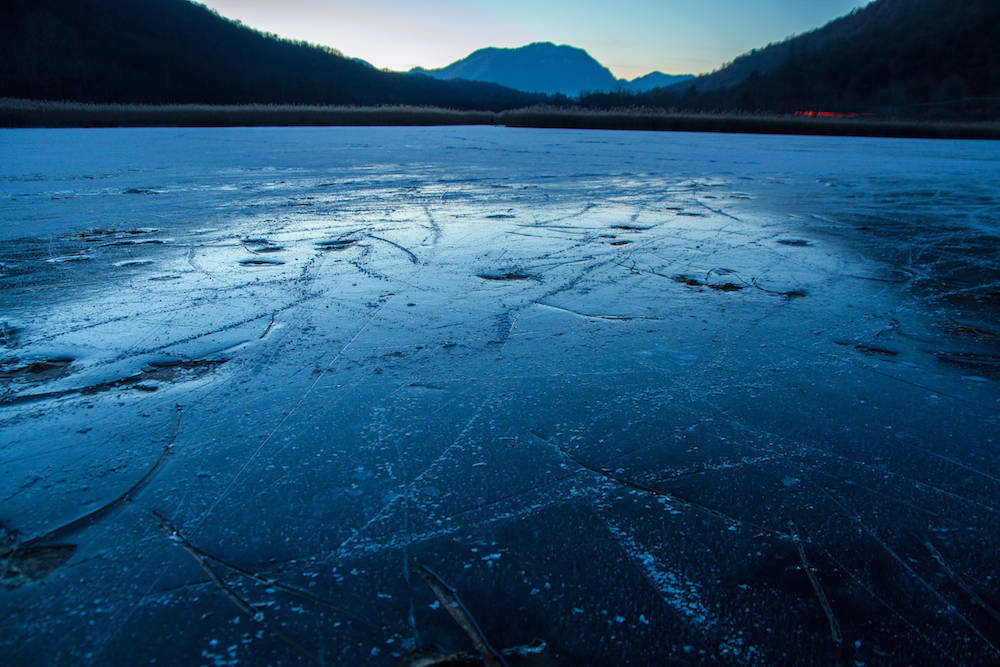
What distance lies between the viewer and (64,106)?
1611cm

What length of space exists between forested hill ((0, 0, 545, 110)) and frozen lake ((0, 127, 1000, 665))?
53.7 metres

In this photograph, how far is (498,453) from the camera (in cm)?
124

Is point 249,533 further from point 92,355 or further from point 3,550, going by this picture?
point 92,355

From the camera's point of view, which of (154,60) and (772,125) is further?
(154,60)

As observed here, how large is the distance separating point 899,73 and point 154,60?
256 ft

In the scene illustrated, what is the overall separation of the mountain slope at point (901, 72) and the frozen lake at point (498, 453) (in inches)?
1768

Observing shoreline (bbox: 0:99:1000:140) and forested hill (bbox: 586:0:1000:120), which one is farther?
forested hill (bbox: 586:0:1000:120)

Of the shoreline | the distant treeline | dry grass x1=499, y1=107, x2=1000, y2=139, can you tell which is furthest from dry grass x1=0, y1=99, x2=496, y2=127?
the distant treeline

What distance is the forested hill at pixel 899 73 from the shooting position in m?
41.5

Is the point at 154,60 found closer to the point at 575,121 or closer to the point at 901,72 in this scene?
the point at 575,121

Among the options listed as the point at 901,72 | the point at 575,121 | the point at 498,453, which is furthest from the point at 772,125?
the point at 901,72

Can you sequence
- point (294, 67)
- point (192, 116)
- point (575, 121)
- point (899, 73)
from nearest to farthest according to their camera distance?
point (192, 116)
point (575, 121)
point (899, 73)
point (294, 67)

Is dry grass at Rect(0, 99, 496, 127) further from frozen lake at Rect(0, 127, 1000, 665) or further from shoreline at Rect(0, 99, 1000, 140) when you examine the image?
frozen lake at Rect(0, 127, 1000, 665)

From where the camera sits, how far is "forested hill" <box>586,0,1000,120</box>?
136 feet
